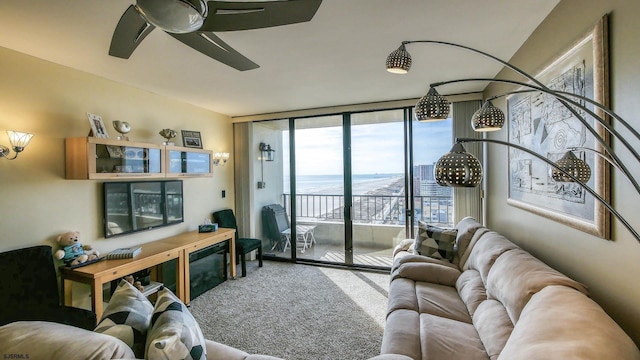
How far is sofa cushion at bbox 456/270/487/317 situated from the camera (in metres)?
2.00

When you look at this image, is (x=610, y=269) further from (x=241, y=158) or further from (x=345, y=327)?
(x=241, y=158)

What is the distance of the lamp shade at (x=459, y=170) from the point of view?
1142 millimetres

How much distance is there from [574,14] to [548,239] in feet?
4.67

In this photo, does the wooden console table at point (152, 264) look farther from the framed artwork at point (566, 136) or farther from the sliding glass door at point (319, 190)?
the framed artwork at point (566, 136)

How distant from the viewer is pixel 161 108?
3520 millimetres

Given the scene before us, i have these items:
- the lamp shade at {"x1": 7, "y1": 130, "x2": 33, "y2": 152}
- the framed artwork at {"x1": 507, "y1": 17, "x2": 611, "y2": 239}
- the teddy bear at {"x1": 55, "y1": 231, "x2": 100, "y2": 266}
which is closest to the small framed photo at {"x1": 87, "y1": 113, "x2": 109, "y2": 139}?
the lamp shade at {"x1": 7, "y1": 130, "x2": 33, "y2": 152}

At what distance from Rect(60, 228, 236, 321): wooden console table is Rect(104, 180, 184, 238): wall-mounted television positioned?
0.87 ft

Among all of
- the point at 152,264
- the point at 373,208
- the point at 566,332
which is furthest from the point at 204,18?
the point at 373,208

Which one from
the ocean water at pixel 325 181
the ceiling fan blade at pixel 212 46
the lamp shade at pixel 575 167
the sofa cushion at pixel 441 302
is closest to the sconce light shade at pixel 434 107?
the lamp shade at pixel 575 167

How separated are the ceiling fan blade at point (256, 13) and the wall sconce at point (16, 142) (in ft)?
6.49

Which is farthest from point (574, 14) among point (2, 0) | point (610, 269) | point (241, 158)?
point (241, 158)

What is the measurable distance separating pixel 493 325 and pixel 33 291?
130 inches

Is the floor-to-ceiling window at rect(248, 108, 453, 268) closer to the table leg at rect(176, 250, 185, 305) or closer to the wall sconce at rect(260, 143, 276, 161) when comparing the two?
the wall sconce at rect(260, 143, 276, 161)

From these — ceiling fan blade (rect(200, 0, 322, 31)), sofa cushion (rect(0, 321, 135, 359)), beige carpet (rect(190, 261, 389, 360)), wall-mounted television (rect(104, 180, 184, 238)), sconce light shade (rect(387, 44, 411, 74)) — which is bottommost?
beige carpet (rect(190, 261, 389, 360))
